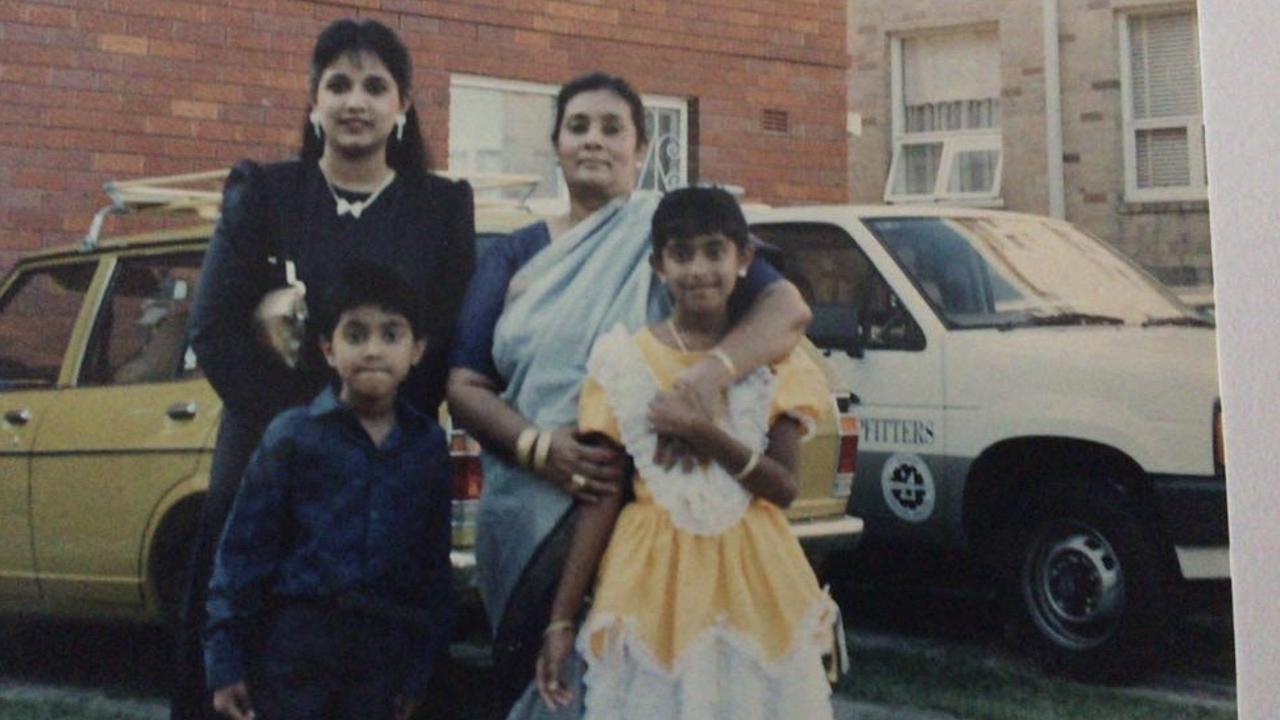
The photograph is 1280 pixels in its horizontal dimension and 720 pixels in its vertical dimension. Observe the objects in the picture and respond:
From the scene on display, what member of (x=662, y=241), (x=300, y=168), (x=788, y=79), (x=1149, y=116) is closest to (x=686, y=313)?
(x=662, y=241)

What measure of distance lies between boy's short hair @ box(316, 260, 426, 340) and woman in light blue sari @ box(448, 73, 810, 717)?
7 centimetres

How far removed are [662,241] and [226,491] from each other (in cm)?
77

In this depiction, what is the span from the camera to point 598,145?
2.27 m

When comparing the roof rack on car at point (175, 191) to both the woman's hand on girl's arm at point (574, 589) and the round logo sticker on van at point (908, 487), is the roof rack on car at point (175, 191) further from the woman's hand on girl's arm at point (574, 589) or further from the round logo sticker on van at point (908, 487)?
the round logo sticker on van at point (908, 487)

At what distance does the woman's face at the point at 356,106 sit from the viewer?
2.33 meters

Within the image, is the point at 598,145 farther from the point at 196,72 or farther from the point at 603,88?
the point at 196,72

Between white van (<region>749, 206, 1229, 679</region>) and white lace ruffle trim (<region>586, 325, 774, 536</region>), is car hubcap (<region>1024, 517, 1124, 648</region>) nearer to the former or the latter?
white van (<region>749, 206, 1229, 679</region>)

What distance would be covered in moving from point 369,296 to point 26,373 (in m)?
0.82

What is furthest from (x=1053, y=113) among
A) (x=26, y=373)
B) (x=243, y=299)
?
(x=26, y=373)

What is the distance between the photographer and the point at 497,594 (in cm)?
226

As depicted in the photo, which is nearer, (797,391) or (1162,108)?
(797,391)

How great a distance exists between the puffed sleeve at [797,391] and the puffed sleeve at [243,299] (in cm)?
69

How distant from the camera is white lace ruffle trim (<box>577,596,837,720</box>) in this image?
2121 millimetres

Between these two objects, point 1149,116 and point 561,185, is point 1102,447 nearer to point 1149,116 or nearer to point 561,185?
point 1149,116
